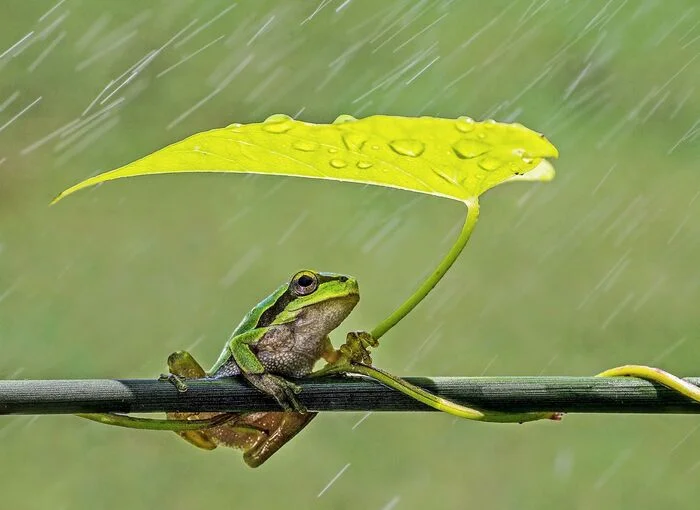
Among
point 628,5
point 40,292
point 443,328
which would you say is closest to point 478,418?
point 443,328

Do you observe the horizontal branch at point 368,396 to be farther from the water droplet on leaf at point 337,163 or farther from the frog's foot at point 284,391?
the water droplet on leaf at point 337,163

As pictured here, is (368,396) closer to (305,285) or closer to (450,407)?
(450,407)

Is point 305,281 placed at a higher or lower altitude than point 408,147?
lower

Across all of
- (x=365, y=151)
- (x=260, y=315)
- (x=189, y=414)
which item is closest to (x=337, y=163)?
(x=365, y=151)

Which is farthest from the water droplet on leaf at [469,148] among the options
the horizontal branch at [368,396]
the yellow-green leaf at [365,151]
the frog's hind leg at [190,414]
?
the frog's hind leg at [190,414]

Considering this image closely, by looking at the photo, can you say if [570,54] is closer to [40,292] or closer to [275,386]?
[40,292]

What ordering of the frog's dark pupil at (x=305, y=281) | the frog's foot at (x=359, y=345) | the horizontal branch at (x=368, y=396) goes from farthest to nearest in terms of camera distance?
the frog's dark pupil at (x=305, y=281) < the frog's foot at (x=359, y=345) < the horizontal branch at (x=368, y=396)

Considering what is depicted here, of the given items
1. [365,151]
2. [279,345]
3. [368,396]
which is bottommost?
[279,345]
